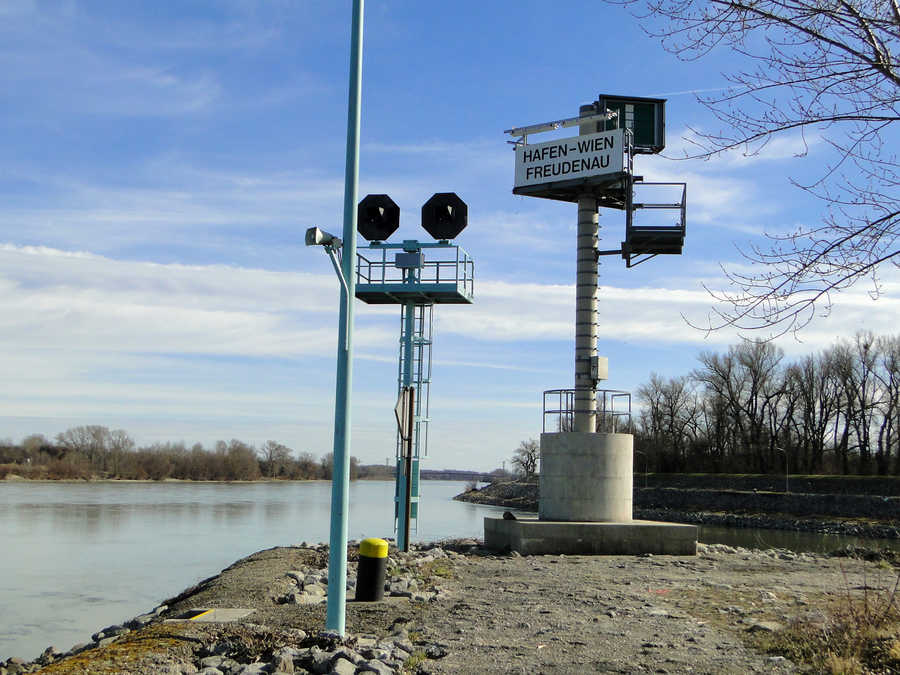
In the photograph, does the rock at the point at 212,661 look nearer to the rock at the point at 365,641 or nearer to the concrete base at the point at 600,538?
the rock at the point at 365,641

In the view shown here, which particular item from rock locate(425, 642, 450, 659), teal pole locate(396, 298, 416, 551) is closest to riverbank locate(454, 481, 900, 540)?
teal pole locate(396, 298, 416, 551)

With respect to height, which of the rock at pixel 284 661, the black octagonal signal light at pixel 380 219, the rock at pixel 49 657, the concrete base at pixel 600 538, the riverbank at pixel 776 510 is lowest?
the riverbank at pixel 776 510

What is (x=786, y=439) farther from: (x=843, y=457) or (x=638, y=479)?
(x=638, y=479)

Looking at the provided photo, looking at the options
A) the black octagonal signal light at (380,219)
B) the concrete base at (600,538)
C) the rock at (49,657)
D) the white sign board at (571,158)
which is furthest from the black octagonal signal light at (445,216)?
the rock at (49,657)

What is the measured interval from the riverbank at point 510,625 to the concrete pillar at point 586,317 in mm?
5540

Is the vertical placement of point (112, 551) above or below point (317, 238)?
below

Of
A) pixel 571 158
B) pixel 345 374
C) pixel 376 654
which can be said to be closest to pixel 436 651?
pixel 376 654

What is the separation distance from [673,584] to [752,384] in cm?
7405

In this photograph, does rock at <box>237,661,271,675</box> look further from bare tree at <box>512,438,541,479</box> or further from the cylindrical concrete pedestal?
bare tree at <box>512,438,541,479</box>

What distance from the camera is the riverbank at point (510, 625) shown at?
8695mm

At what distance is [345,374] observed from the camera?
398 inches

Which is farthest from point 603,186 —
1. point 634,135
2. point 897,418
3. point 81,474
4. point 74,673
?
point 81,474

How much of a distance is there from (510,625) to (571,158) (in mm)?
15381

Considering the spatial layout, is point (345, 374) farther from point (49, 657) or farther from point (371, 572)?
point (49, 657)
